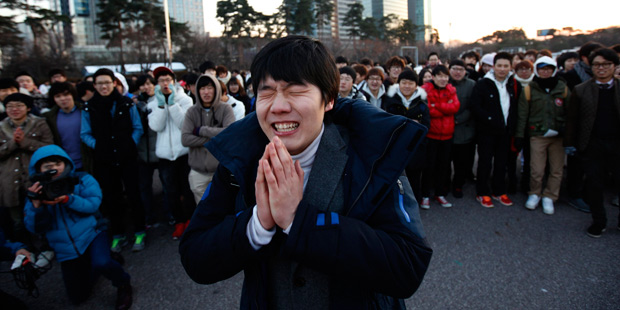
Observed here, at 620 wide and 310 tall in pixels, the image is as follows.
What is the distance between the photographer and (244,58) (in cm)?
3809

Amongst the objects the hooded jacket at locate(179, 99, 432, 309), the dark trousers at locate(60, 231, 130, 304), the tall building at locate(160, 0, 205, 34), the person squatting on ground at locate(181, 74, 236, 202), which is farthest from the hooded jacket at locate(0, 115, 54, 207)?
A: the tall building at locate(160, 0, 205, 34)

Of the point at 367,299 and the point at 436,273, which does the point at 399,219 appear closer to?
the point at 367,299

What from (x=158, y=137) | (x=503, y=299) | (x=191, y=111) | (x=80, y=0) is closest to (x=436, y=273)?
(x=503, y=299)

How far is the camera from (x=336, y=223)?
41.3 inches

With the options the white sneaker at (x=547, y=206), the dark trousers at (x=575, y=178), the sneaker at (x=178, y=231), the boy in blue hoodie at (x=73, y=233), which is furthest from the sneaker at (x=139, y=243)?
the dark trousers at (x=575, y=178)

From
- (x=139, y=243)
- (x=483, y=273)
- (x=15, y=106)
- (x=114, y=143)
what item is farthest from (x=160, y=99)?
(x=483, y=273)

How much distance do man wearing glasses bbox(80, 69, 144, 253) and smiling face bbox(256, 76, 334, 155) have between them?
11.8 ft

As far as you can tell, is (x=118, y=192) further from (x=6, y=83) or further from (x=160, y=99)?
(x=6, y=83)

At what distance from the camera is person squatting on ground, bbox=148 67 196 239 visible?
437 centimetres

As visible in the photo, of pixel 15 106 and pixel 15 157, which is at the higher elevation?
pixel 15 106

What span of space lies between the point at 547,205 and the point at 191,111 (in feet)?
16.0

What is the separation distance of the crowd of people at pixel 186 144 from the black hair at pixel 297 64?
1928 mm

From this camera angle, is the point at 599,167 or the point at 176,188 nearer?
the point at 599,167

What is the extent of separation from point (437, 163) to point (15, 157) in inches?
217
